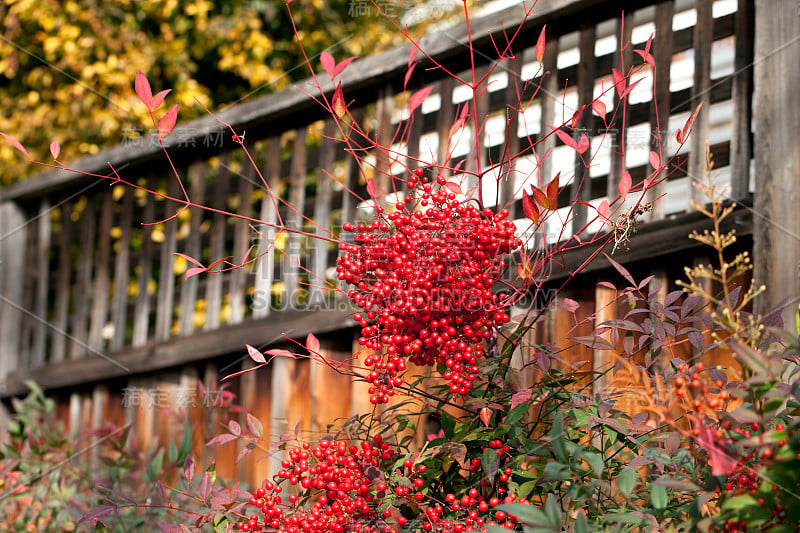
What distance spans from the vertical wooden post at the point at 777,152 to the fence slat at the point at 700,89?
0.11m

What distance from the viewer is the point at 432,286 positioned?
1.16m

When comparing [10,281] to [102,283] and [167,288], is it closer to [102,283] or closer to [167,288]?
[102,283]

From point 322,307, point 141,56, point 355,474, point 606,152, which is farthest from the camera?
point 141,56

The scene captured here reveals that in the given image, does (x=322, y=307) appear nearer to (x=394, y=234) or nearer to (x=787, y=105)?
(x=394, y=234)

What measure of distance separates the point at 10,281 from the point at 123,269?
2.16 ft

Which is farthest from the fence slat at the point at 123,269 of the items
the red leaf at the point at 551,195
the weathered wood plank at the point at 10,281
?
the red leaf at the point at 551,195

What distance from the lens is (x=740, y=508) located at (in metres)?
0.83

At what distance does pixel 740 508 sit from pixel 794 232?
0.96 metres

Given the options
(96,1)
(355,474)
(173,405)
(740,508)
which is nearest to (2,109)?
(96,1)

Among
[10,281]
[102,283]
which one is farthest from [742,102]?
[10,281]

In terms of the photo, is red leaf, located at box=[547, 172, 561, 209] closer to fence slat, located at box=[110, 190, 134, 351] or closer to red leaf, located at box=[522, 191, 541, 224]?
red leaf, located at box=[522, 191, 541, 224]

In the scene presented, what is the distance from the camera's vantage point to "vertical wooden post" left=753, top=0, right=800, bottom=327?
1.60 metres

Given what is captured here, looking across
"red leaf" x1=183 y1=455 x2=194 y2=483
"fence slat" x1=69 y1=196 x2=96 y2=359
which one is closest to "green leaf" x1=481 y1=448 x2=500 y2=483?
"red leaf" x1=183 y1=455 x2=194 y2=483

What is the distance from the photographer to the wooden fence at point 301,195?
175cm
